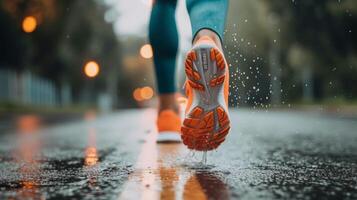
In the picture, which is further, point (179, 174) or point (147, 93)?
point (147, 93)

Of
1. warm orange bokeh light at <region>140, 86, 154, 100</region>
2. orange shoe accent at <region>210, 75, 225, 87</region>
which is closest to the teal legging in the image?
orange shoe accent at <region>210, 75, 225, 87</region>

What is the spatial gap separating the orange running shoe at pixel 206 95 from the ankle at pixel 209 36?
12 cm

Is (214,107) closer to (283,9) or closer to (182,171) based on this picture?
(182,171)

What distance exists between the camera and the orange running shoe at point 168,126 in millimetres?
5453

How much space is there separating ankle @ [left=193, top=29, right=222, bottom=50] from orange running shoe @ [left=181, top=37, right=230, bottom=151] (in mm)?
115

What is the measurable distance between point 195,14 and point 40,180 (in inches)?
51.9

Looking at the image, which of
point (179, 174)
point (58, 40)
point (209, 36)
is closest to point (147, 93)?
point (58, 40)

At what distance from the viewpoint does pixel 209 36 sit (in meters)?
3.91

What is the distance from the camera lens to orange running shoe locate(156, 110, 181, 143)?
215 inches

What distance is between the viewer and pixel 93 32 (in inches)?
1925

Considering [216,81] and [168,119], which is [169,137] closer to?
[168,119]

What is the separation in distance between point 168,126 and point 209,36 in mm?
1731

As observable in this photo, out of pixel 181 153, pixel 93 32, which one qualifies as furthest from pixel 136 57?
pixel 181 153

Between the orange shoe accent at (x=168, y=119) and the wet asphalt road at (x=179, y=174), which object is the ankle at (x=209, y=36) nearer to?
the wet asphalt road at (x=179, y=174)
